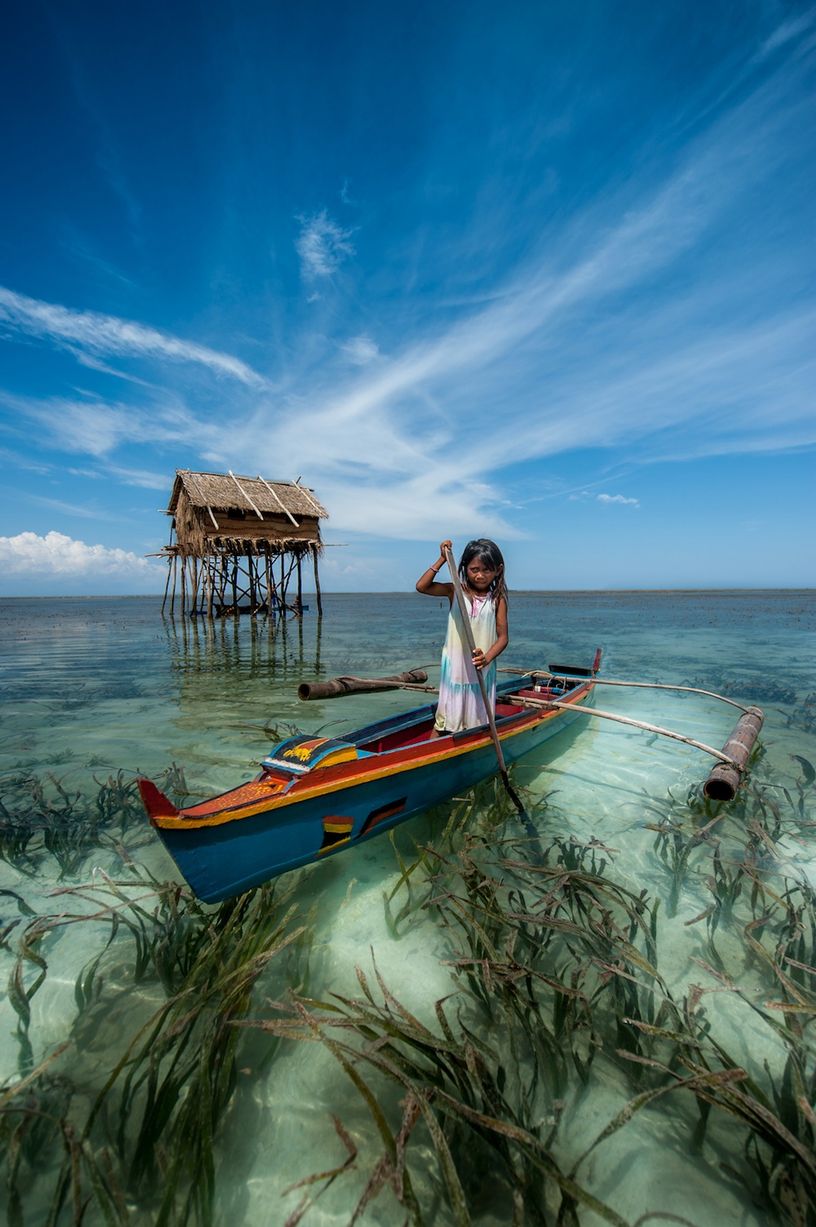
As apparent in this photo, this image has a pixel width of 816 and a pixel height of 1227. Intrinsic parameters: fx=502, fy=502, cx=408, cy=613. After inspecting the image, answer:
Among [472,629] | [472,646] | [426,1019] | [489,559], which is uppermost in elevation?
[489,559]

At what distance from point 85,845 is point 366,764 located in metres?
2.90

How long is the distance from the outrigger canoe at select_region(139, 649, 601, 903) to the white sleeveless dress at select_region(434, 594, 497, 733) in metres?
0.25

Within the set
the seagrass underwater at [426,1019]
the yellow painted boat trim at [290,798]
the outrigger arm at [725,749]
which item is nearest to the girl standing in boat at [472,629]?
the yellow painted boat trim at [290,798]

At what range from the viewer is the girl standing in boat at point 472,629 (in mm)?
5172

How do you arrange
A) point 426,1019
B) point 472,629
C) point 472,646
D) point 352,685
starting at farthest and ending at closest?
point 352,685 → point 472,629 → point 472,646 → point 426,1019

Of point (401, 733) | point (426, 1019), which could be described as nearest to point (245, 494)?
point (401, 733)

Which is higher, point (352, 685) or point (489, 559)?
point (489, 559)

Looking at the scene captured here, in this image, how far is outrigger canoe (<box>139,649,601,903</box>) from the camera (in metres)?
3.14

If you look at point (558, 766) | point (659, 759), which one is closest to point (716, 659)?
point (659, 759)

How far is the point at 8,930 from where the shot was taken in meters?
3.29

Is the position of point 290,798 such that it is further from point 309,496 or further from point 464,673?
point 309,496

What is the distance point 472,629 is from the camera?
17.0ft

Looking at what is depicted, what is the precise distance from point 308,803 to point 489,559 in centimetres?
294

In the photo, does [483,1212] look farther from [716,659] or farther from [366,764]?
[716,659]
